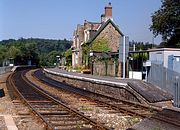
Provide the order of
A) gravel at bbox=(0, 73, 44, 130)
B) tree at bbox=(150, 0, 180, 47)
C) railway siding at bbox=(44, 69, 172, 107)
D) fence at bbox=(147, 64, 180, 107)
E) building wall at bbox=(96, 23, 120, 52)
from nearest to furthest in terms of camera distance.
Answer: gravel at bbox=(0, 73, 44, 130) < railway siding at bbox=(44, 69, 172, 107) < fence at bbox=(147, 64, 180, 107) < tree at bbox=(150, 0, 180, 47) < building wall at bbox=(96, 23, 120, 52)

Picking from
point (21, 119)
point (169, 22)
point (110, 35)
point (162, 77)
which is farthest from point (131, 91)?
point (110, 35)

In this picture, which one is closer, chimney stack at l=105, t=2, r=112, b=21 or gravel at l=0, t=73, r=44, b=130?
gravel at l=0, t=73, r=44, b=130

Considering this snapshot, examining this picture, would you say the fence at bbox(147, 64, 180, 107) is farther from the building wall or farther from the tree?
the building wall

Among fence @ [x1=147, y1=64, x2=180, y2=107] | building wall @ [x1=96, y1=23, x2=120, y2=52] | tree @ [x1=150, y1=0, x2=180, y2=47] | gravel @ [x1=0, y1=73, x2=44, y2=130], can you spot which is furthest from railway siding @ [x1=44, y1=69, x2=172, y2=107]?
building wall @ [x1=96, y1=23, x2=120, y2=52]

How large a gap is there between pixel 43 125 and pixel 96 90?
18219mm

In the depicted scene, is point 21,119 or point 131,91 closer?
point 21,119

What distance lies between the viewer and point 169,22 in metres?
54.4

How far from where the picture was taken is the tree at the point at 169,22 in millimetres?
54094

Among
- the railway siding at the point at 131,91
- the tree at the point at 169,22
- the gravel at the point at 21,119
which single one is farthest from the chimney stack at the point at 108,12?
the gravel at the point at 21,119

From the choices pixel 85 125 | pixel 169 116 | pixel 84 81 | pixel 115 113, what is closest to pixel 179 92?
pixel 115 113

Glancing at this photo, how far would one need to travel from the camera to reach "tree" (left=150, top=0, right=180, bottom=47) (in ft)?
177

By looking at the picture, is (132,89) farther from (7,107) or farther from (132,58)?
(132,58)

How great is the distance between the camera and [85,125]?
484 inches

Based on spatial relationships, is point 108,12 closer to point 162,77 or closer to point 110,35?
point 110,35
